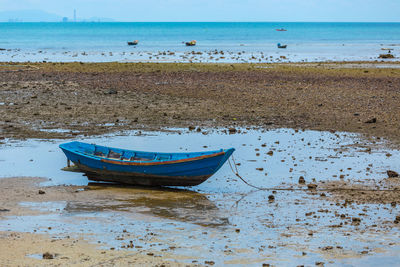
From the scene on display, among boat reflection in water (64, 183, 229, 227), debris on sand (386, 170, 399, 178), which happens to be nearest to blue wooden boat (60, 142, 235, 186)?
boat reflection in water (64, 183, 229, 227)

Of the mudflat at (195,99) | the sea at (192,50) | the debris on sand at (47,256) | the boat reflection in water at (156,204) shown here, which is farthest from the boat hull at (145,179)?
the sea at (192,50)

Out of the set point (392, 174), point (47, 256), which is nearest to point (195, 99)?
point (392, 174)

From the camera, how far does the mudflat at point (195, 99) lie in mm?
23250

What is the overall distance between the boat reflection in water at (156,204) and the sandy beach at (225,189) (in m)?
0.03

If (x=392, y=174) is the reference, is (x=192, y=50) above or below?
above

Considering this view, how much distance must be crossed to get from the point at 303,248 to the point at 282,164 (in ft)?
21.9

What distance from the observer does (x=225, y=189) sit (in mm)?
15602

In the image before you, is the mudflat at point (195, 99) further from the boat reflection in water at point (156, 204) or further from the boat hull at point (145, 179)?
the boat reflection in water at point (156, 204)

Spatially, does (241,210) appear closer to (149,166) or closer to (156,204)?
(156,204)

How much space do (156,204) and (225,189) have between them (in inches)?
85.3

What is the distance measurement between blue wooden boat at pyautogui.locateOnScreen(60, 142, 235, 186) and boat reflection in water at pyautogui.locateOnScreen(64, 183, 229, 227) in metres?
0.25

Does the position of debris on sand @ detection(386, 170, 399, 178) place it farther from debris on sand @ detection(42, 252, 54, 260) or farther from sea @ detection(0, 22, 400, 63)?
sea @ detection(0, 22, 400, 63)

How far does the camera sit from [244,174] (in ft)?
55.1

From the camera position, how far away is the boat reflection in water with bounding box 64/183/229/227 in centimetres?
1320
